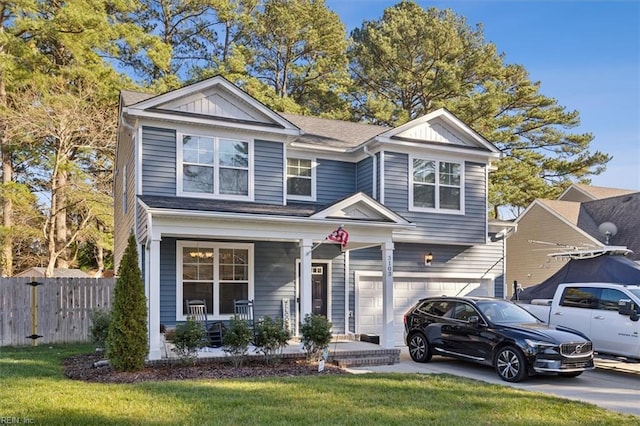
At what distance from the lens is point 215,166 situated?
13180 mm

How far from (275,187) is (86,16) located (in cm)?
1340

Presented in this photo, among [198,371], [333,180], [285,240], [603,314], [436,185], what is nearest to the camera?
[198,371]

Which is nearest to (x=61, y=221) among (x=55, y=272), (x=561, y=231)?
(x=55, y=272)

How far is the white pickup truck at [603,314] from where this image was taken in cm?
1045

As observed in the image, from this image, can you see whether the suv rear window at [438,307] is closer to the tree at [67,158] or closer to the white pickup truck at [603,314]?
the white pickup truck at [603,314]

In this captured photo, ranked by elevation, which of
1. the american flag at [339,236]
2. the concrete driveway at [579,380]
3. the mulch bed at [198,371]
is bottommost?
the concrete driveway at [579,380]

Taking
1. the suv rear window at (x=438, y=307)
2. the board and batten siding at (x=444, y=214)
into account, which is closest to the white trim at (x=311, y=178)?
the board and batten siding at (x=444, y=214)

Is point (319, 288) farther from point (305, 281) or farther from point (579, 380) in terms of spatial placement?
point (579, 380)

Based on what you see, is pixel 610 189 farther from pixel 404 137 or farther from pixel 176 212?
pixel 176 212

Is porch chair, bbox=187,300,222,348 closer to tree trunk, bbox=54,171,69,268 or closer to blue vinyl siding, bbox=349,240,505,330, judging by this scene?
blue vinyl siding, bbox=349,240,505,330

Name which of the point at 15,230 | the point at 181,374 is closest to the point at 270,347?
the point at 181,374

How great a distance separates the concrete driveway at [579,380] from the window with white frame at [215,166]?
17.1 ft

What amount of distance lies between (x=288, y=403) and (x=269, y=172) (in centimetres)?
757

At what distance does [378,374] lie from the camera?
9.70 metres
